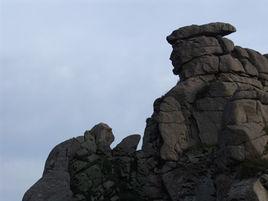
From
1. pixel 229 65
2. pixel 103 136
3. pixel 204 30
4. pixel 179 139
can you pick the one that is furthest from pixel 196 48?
pixel 103 136

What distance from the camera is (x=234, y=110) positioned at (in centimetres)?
4659

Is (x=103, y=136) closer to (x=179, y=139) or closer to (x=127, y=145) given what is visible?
(x=127, y=145)

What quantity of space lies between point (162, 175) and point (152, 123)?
6215mm

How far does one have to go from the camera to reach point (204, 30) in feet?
209

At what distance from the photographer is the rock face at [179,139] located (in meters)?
57.1

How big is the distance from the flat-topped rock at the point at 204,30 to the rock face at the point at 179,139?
0.10m

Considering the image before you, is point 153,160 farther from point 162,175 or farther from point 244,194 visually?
point 244,194

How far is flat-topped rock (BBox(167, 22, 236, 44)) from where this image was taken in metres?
63.8

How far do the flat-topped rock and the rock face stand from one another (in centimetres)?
10

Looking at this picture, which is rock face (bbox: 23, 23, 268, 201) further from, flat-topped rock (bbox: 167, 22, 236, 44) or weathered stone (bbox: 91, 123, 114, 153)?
flat-topped rock (bbox: 167, 22, 236, 44)

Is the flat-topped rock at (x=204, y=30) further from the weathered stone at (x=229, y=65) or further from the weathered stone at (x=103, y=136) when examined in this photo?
the weathered stone at (x=103, y=136)

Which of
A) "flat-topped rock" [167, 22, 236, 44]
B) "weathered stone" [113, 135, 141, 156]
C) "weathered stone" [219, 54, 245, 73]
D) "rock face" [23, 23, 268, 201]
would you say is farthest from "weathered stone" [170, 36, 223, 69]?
"weathered stone" [113, 135, 141, 156]

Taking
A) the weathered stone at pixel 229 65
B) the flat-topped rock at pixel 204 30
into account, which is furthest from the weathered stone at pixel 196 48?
the weathered stone at pixel 229 65

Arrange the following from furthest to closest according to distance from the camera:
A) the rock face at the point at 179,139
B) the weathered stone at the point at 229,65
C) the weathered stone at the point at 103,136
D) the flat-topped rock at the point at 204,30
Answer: the weathered stone at the point at 103,136, the flat-topped rock at the point at 204,30, the weathered stone at the point at 229,65, the rock face at the point at 179,139
